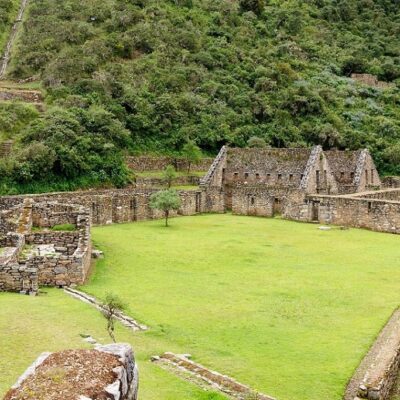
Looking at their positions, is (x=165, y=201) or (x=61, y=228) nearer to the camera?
(x=61, y=228)

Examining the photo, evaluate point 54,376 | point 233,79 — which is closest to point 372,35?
point 233,79

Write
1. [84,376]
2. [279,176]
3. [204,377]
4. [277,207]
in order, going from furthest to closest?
[279,176] < [277,207] < [204,377] < [84,376]

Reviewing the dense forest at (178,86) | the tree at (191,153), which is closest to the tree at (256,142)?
the dense forest at (178,86)

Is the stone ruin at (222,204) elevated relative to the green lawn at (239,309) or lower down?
elevated

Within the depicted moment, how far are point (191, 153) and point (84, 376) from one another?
4473cm

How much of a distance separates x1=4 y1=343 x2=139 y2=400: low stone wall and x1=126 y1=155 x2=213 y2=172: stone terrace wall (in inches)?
1594

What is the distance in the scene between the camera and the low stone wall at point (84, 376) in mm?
6203

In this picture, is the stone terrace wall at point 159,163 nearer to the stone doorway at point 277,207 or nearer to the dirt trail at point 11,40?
the stone doorway at point 277,207

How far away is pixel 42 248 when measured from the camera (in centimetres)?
2070

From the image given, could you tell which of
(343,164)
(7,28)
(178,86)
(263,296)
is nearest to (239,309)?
(263,296)

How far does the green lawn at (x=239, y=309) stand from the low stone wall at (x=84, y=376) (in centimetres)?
315

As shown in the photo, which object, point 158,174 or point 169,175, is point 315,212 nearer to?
point 169,175

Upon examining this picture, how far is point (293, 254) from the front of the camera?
24500 millimetres

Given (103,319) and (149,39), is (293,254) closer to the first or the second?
(103,319)
